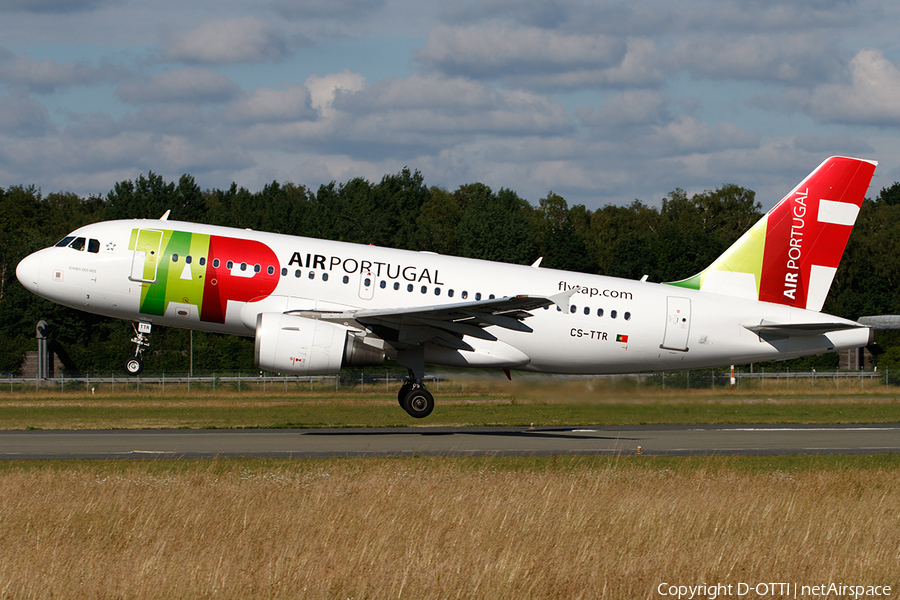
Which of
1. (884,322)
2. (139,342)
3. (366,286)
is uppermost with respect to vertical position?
(884,322)

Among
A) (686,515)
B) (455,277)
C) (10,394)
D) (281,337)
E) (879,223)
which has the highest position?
(879,223)

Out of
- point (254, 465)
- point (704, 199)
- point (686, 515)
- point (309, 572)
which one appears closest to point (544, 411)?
point (254, 465)

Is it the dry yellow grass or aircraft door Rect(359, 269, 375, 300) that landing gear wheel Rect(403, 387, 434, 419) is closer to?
aircraft door Rect(359, 269, 375, 300)

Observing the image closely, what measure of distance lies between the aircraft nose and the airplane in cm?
5

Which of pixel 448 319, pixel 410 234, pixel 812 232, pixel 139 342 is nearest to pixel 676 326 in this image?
pixel 812 232

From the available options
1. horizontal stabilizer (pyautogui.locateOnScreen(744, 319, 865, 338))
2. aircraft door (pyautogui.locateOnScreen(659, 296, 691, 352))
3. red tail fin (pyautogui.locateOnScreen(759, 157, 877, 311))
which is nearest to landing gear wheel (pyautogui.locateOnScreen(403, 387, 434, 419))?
aircraft door (pyautogui.locateOnScreen(659, 296, 691, 352))

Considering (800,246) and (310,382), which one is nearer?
(800,246)

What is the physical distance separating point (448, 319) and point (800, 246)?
37.1 ft

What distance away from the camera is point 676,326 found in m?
27.1

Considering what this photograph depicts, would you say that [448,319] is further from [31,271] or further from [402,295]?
[31,271]

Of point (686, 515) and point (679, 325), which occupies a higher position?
point (679, 325)

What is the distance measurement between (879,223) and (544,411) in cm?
9278

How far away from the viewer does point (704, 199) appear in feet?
408

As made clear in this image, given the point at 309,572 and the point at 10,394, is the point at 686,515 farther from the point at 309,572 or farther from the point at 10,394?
the point at 10,394
